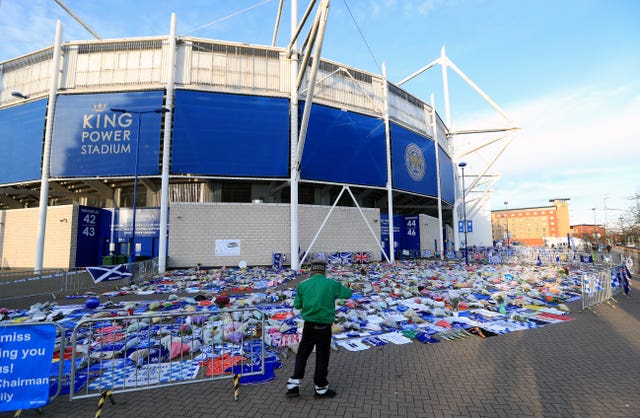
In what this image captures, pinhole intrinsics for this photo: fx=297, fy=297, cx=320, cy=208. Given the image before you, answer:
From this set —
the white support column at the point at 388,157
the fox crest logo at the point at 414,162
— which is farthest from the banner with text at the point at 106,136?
the fox crest logo at the point at 414,162

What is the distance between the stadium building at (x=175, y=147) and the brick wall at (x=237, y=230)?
0.07 metres

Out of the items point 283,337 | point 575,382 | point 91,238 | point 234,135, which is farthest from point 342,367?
point 91,238

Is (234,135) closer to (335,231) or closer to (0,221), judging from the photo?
(335,231)

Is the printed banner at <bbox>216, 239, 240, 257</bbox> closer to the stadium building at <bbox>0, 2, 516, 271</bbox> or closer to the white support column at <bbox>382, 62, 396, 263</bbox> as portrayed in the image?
the stadium building at <bbox>0, 2, 516, 271</bbox>

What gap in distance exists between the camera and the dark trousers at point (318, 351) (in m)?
3.88

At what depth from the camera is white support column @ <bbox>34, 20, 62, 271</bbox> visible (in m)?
19.8

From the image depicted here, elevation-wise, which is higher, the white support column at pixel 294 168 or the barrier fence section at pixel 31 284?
→ the white support column at pixel 294 168

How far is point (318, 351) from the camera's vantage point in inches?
156

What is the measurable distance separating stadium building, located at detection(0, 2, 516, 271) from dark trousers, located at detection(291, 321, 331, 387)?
1597 cm

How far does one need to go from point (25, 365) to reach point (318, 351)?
11.4 ft

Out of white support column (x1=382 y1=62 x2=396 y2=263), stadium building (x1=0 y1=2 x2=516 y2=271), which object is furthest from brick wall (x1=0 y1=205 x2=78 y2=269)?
white support column (x1=382 y1=62 x2=396 y2=263)

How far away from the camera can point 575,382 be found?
4.29 m

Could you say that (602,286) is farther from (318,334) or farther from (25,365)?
(25,365)

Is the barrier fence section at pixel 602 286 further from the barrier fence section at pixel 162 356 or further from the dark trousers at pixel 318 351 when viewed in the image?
the barrier fence section at pixel 162 356
